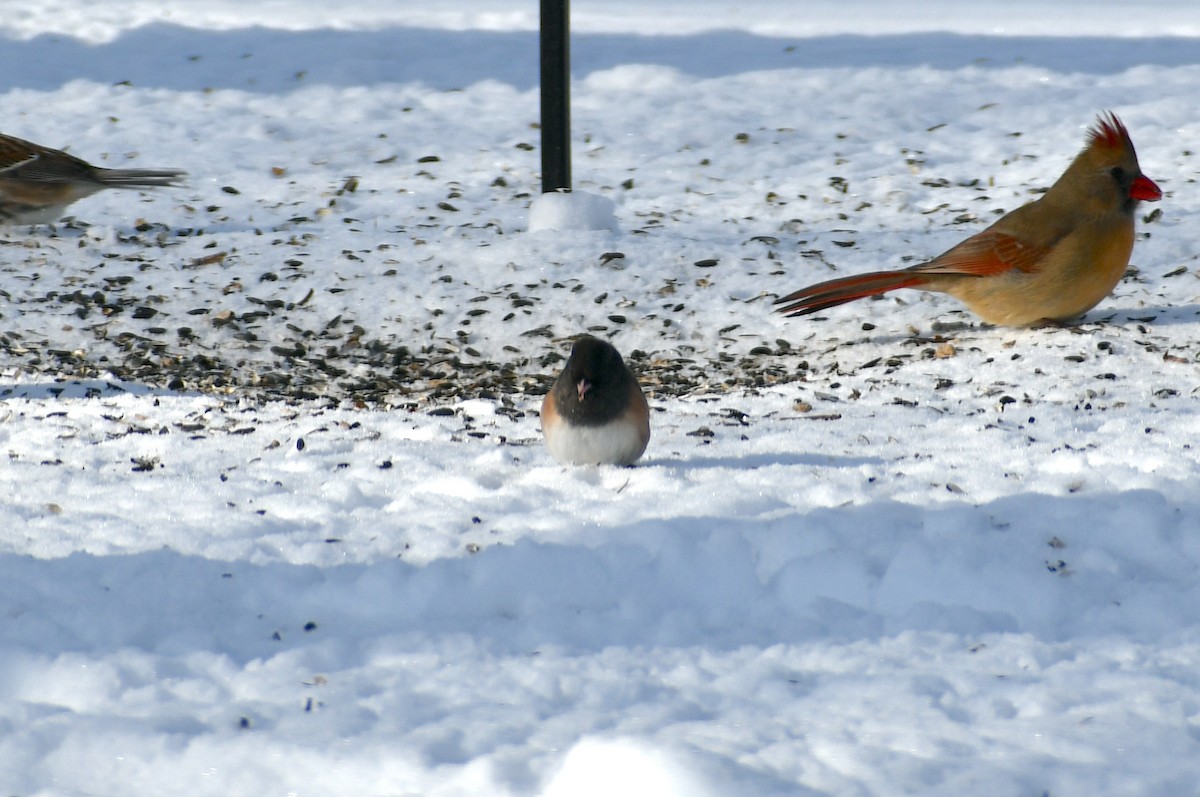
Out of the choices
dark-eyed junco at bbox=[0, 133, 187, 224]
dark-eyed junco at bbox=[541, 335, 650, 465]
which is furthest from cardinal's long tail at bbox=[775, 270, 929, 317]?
dark-eyed junco at bbox=[0, 133, 187, 224]

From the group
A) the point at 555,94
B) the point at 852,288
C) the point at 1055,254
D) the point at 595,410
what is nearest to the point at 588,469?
the point at 595,410

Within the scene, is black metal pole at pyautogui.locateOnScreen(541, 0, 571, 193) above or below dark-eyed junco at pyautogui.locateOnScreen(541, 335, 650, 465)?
above

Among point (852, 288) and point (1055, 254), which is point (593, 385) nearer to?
point (852, 288)

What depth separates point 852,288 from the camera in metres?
5.62

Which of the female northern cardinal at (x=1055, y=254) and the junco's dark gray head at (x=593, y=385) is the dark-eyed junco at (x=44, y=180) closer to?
the junco's dark gray head at (x=593, y=385)

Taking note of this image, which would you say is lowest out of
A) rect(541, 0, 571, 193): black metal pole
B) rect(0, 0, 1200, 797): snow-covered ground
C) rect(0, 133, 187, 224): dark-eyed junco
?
rect(0, 0, 1200, 797): snow-covered ground

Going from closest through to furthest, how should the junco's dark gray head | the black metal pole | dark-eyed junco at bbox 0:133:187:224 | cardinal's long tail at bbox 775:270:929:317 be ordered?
the junco's dark gray head, cardinal's long tail at bbox 775:270:929:317, dark-eyed junco at bbox 0:133:187:224, the black metal pole

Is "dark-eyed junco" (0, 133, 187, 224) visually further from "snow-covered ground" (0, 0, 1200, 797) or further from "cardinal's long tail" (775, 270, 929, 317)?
"cardinal's long tail" (775, 270, 929, 317)

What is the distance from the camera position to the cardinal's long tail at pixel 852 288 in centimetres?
559

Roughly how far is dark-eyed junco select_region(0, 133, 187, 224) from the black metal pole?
2.36 meters

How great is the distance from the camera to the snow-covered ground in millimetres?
2533

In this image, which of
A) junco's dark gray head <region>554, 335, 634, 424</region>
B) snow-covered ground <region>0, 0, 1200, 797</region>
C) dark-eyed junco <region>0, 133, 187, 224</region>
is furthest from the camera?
dark-eyed junco <region>0, 133, 187, 224</region>

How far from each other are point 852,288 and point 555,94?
2.60m

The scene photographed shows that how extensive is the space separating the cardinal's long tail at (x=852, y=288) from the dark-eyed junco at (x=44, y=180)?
293 cm
